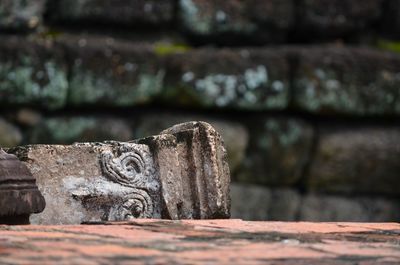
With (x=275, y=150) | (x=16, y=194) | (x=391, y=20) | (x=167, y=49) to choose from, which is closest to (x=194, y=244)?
(x=16, y=194)

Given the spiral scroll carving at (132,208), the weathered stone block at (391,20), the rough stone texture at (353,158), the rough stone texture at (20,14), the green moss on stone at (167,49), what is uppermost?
the weathered stone block at (391,20)

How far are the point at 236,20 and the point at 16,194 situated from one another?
5328 mm

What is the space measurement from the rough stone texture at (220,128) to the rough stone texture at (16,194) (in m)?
4.52

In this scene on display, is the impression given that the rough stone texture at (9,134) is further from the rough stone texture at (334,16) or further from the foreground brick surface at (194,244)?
the foreground brick surface at (194,244)

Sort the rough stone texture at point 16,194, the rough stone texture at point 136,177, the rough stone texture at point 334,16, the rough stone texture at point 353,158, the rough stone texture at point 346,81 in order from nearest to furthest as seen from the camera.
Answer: the rough stone texture at point 16,194, the rough stone texture at point 136,177, the rough stone texture at point 346,81, the rough stone texture at point 353,158, the rough stone texture at point 334,16

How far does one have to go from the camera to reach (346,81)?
9172 millimetres

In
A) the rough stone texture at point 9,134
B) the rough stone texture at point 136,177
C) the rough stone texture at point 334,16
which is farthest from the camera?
the rough stone texture at point 334,16

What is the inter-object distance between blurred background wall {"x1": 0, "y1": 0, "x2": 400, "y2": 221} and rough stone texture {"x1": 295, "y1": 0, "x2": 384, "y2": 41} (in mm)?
11

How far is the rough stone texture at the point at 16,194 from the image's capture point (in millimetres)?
4130

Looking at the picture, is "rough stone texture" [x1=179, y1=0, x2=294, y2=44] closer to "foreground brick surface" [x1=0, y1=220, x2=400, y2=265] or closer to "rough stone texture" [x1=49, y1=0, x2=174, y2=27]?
"rough stone texture" [x1=49, y1=0, x2=174, y2=27]

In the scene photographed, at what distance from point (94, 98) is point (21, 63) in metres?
0.61

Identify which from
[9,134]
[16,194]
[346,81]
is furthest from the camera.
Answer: [346,81]

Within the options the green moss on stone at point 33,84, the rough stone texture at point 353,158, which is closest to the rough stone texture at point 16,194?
the green moss on stone at point 33,84

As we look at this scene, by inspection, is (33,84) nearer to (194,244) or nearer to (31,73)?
(31,73)
